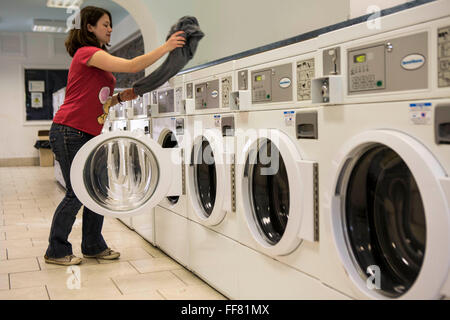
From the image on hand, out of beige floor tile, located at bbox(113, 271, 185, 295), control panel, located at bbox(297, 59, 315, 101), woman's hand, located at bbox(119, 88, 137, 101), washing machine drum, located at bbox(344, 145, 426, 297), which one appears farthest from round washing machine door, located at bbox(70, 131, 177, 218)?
washing machine drum, located at bbox(344, 145, 426, 297)

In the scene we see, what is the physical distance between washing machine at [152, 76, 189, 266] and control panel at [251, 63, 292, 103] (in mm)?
776

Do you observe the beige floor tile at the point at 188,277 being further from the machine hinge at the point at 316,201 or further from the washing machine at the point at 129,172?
the machine hinge at the point at 316,201

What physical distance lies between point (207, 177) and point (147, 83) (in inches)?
25.1

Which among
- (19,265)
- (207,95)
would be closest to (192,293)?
(207,95)

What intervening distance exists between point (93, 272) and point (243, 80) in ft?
4.81

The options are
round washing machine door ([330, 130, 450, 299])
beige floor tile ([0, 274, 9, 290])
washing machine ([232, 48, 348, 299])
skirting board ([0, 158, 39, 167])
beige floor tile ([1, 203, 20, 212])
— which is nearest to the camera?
round washing machine door ([330, 130, 450, 299])

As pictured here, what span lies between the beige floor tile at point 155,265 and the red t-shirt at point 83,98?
2.73ft

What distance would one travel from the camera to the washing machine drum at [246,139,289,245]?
1.96m

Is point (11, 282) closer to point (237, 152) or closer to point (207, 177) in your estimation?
point (207, 177)

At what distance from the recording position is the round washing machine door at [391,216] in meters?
1.15

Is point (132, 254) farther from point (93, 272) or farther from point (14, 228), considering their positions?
point (14, 228)

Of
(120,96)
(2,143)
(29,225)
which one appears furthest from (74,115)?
(2,143)

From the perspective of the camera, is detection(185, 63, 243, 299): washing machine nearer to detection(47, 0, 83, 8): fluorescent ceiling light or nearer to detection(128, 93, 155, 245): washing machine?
detection(128, 93, 155, 245): washing machine

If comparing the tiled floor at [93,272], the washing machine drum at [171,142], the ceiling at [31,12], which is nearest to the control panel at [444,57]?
the tiled floor at [93,272]
